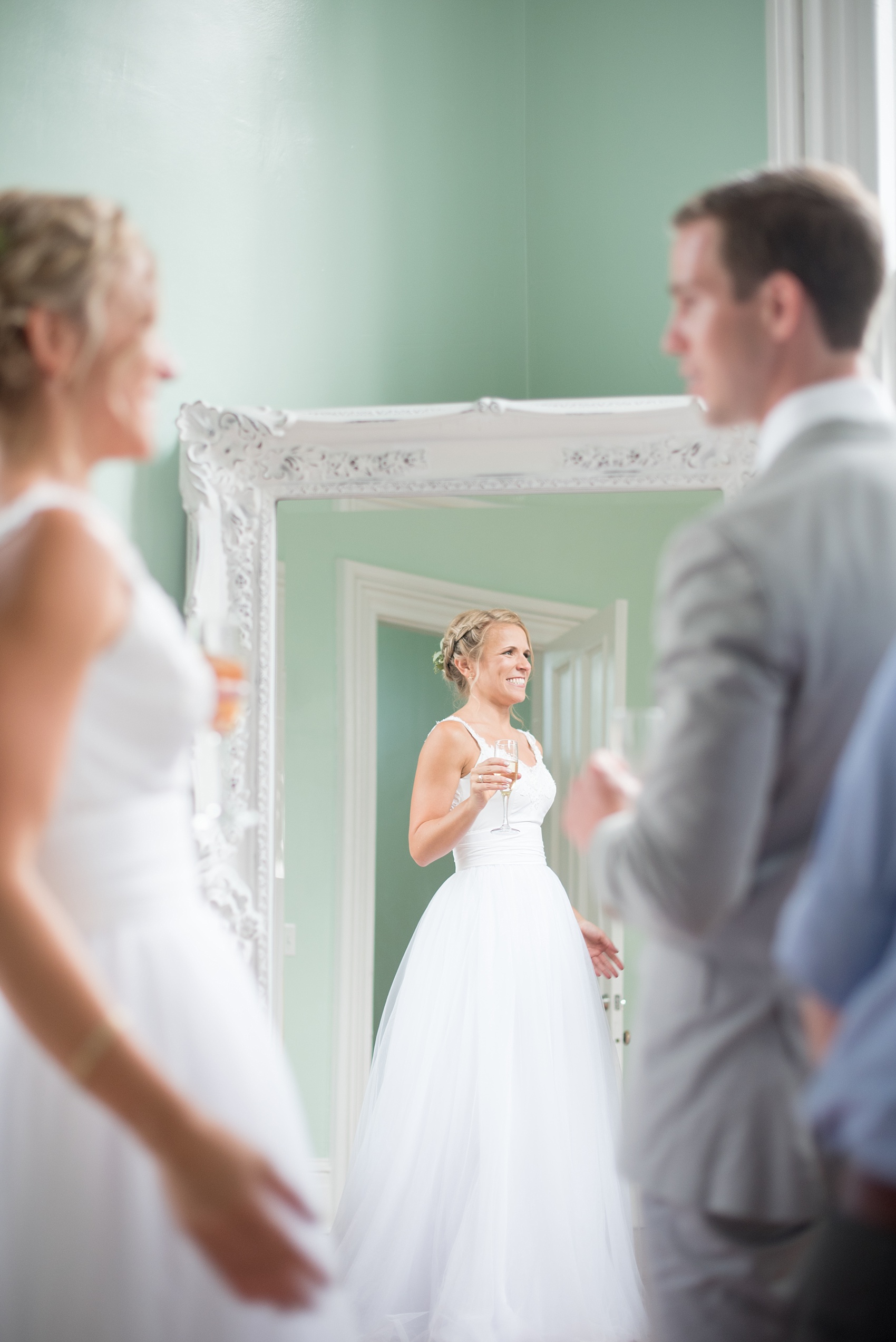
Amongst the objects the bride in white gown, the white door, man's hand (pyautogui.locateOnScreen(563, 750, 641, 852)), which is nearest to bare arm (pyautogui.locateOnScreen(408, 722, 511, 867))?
the white door

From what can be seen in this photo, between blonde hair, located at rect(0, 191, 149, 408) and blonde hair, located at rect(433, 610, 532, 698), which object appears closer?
blonde hair, located at rect(0, 191, 149, 408)

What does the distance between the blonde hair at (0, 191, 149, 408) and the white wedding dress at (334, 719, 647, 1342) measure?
131 cm

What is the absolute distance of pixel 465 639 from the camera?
2.10 metres

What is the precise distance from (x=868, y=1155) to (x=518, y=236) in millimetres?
2188

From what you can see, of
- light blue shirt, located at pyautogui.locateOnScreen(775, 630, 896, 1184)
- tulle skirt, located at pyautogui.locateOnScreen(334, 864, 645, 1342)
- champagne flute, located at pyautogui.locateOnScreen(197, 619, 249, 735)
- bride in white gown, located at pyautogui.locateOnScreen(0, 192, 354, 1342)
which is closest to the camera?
light blue shirt, located at pyautogui.locateOnScreen(775, 630, 896, 1184)

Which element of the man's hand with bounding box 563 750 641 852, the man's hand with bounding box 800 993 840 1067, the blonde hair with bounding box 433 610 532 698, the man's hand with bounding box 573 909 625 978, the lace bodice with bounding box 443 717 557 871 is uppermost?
the blonde hair with bounding box 433 610 532 698

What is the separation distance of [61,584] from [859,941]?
57 centimetres

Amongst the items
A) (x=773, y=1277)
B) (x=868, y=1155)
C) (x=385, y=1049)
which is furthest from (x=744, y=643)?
(x=385, y=1049)

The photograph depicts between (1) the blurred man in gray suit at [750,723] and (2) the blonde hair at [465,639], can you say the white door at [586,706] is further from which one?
(1) the blurred man in gray suit at [750,723]

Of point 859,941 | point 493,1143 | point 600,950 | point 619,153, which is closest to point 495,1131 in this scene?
point 493,1143

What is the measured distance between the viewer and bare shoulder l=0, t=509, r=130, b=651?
799mm

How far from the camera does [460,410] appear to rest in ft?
6.74

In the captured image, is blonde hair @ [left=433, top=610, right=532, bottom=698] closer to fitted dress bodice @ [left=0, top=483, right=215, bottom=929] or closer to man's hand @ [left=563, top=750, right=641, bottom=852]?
man's hand @ [left=563, top=750, right=641, bottom=852]

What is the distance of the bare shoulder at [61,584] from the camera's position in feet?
2.62
